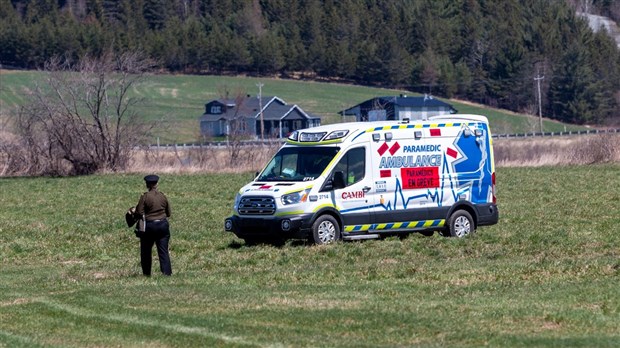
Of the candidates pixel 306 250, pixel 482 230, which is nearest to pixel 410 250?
pixel 306 250

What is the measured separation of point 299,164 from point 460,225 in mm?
3566

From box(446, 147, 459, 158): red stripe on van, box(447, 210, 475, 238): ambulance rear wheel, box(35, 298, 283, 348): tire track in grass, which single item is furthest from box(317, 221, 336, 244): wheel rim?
box(35, 298, 283, 348): tire track in grass

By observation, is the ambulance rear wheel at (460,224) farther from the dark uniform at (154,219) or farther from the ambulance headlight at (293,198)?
the dark uniform at (154,219)

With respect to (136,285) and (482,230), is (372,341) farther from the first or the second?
(482,230)

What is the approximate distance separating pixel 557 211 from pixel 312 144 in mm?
8181

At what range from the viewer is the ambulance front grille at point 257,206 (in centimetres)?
2222

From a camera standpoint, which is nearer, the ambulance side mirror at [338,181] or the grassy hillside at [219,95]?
the ambulance side mirror at [338,181]

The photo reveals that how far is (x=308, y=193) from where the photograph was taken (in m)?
22.2

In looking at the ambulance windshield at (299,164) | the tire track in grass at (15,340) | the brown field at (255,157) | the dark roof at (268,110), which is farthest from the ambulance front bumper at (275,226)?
the dark roof at (268,110)

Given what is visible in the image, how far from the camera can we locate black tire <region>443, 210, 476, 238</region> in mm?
23719

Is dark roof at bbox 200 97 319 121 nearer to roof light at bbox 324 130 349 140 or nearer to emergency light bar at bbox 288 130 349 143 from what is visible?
emergency light bar at bbox 288 130 349 143

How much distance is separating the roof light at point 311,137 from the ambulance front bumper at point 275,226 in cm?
179

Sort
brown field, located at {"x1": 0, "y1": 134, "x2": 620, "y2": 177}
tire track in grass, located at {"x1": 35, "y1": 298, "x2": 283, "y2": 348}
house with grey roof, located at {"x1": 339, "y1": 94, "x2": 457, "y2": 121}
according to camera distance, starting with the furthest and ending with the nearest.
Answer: house with grey roof, located at {"x1": 339, "y1": 94, "x2": 457, "y2": 121}
brown field, located at {"x1": 0, "y1": 134, "x2": 620, "y2": 177}
tire track in grass, located at {"x1": 35, "y1": 298, "x2": 283, "y2": 348}

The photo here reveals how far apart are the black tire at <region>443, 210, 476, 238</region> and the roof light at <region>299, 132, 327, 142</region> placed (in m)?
3.12
